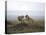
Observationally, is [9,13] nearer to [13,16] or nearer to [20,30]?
[13,16]

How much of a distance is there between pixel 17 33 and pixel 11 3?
49 centimetres

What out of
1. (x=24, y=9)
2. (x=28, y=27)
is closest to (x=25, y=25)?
(x=28, y=27)

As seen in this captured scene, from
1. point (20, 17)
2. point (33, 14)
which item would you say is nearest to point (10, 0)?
point (20, 17)

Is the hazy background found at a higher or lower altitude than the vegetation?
higher

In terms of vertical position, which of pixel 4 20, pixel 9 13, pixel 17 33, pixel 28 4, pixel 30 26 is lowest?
pixel 17 33

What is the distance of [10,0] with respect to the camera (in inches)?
50.7

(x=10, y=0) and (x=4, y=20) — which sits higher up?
(x=10, y=0)

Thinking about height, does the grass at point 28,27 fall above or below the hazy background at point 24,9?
below

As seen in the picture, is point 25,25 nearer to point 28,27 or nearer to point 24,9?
point 28,27

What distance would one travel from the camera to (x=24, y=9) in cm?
130

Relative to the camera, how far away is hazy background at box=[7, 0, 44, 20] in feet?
4.21

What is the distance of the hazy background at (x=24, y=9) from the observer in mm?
1282

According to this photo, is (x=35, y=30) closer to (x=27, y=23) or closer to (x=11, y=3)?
(x=27, y=23)

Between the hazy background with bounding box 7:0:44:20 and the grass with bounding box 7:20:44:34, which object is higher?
the hazy background with bounding box 7:0:44:20
